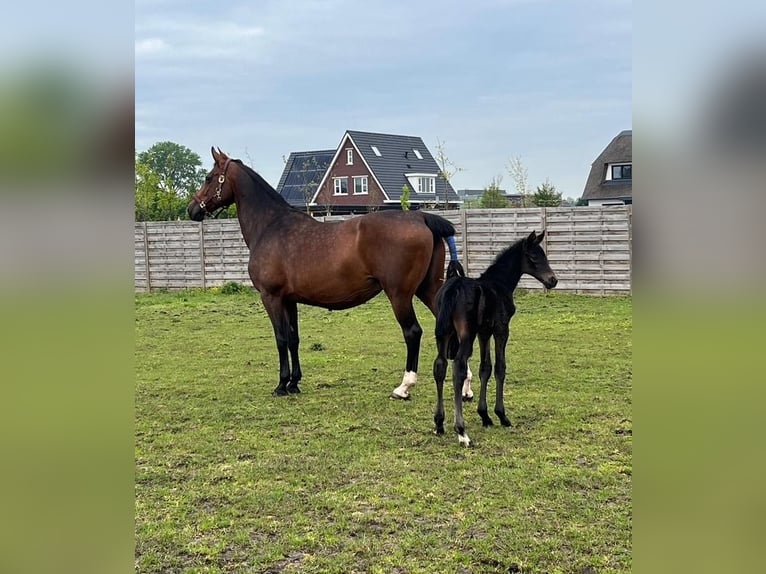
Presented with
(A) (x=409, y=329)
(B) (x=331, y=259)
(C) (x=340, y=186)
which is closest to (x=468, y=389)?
(A) (x=409, y=329)

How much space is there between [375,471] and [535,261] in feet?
7.42

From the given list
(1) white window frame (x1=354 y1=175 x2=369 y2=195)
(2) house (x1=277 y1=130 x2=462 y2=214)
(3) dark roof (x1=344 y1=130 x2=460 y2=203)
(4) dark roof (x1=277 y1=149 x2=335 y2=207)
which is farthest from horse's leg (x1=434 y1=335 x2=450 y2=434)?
(1) white window frame (x1=354 y1=175 x2=369 y2=195)

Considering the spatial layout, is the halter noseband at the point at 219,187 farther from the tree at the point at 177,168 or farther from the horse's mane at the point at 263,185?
the tree at the point at 177,168

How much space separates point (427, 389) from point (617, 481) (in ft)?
9.28

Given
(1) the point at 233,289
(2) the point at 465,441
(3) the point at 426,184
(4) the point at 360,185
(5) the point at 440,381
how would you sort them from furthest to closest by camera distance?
(3) the point at 426,184, (4) the point at 360,185, (1) the point at 233,289, (5) the point at 440,381, (2) the point at 465,441

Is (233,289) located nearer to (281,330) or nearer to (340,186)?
(281,330)

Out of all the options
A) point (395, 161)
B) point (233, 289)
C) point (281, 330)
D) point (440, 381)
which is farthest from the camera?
point (395, 161)

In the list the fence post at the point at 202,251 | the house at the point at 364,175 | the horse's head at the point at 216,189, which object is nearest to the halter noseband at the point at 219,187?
the horse's head at the point at 216,189

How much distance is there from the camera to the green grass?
3.21 meters

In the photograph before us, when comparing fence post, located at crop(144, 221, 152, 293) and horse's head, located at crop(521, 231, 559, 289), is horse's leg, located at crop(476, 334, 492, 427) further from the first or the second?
fence post, located at crop(144, 221, 152, 293)

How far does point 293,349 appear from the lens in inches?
274

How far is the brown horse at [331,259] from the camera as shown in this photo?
6.46 meters
